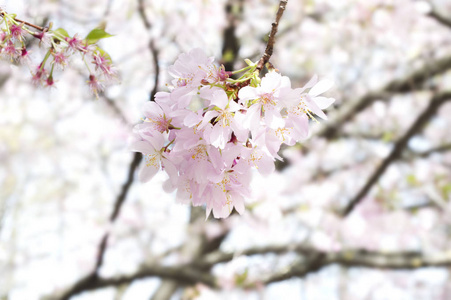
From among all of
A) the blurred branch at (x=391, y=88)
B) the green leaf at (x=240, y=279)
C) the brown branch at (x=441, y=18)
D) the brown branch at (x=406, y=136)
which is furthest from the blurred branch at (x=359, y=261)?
the brown branch at (x=441, y=18)

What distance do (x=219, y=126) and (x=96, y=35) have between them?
398mm

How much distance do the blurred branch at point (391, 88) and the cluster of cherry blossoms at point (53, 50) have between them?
7.42 ft

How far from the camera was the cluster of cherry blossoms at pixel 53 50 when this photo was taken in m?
0.83

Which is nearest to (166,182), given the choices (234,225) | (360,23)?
(234,225)

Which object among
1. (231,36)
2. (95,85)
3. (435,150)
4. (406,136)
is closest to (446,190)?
(435,150)

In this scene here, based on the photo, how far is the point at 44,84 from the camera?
96 centimetres

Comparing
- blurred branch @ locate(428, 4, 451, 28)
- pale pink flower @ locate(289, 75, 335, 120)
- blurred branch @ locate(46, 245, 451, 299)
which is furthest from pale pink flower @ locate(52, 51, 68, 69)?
blurred branch @ locate(428, 4, 451, 28)

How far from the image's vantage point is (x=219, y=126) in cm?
68

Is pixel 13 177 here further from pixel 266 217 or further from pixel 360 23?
pixel 360 23

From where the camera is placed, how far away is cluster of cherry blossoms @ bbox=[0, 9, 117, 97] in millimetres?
830

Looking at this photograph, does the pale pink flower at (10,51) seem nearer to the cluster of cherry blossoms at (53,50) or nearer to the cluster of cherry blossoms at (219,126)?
the cluster of cherry blossoms at (53,50)

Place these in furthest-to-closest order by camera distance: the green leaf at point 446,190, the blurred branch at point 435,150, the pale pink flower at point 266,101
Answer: the blurred branch at point 435,150, the green leaf at point 446,190, the pale pink flower at point 266,101

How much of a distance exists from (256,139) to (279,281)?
2.72 meters

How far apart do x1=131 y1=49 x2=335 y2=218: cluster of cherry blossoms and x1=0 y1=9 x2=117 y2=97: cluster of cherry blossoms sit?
23 cm
